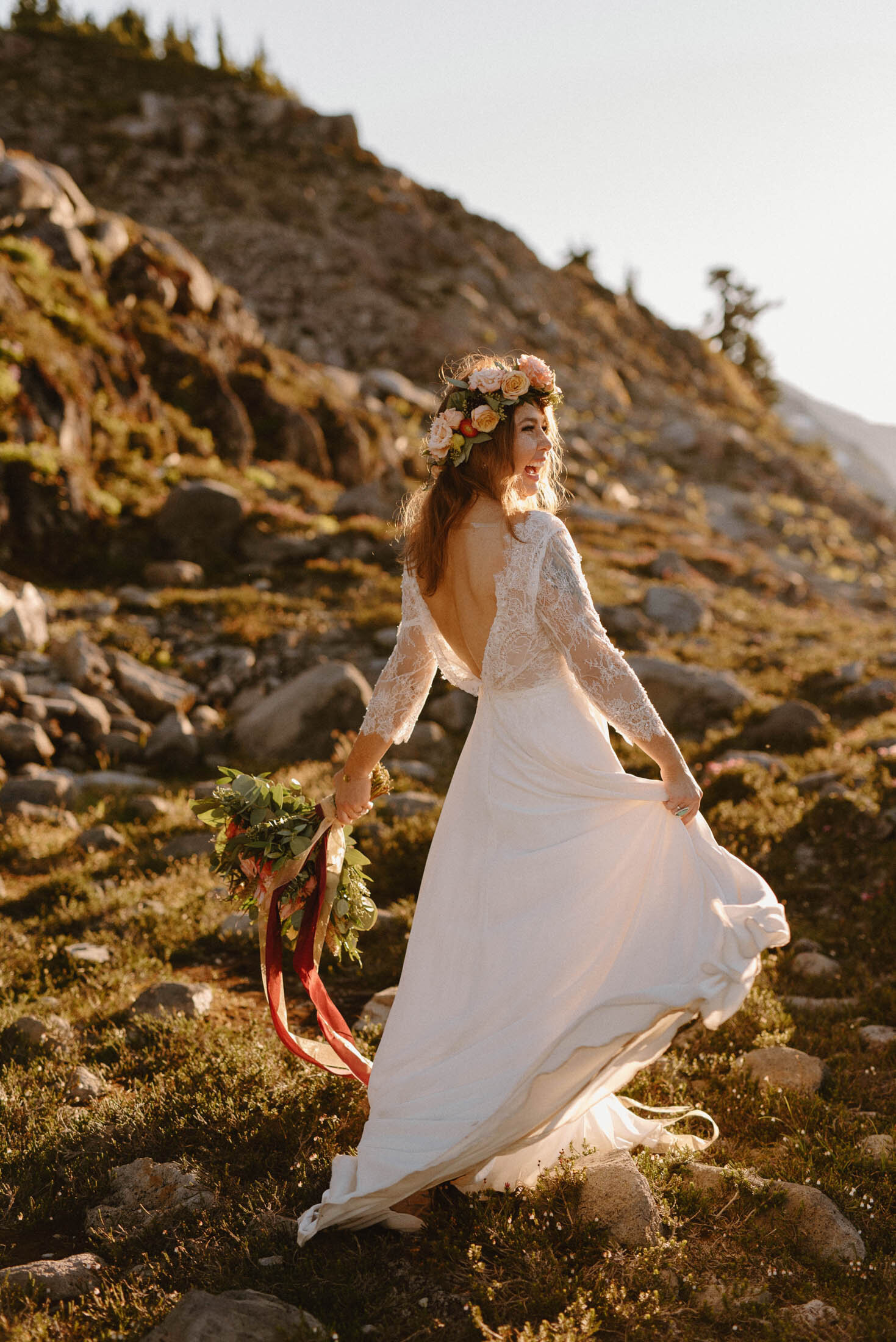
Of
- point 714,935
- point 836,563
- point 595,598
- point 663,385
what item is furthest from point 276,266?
point 714,935

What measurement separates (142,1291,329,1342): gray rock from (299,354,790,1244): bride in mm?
421

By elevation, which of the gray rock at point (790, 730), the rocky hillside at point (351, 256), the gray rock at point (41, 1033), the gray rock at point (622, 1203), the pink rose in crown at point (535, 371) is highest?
the rocky hillside at point (351, 256)

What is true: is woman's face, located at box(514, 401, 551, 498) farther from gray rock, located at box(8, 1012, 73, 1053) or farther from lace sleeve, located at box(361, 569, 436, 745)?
gray rock, located at box(8, 1012, 73, 1053)

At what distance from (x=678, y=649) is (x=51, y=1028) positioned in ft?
35.1

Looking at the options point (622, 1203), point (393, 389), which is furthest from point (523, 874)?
point (393, 389)

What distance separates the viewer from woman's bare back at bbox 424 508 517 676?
4.05 meters

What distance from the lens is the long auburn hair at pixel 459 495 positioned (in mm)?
4141

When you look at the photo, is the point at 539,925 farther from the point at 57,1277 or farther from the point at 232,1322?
the point at 57,1277

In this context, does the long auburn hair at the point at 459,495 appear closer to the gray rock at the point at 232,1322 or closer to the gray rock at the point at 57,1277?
the gray rock at the point at 232,1322

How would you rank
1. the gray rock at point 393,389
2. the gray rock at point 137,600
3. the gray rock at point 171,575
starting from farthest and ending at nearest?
the gray rock at point 393,389
the gray rock at point 171,575
the gray rock at point 137,600

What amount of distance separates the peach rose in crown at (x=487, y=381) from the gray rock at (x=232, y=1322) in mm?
3581

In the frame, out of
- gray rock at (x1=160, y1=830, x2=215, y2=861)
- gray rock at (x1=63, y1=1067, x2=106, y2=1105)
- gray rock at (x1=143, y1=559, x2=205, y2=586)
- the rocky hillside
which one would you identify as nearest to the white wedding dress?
gray rock at (x1=63, y1=1067, x2=106, y2=1105)

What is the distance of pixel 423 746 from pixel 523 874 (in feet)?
22.4

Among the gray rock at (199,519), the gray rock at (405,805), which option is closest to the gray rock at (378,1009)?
the gray rock at (405,805)
